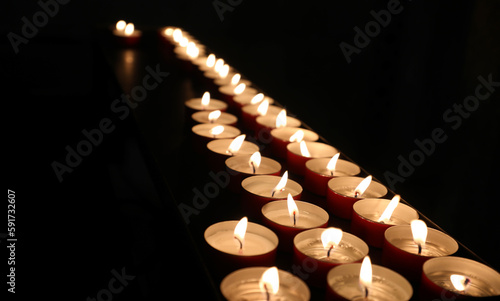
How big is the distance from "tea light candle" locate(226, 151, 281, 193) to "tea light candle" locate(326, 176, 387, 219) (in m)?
0.16

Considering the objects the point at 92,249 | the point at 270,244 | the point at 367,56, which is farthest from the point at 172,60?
the point at 270,244

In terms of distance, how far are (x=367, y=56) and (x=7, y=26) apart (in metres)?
2.62

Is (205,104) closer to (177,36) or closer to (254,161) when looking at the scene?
(254,161)

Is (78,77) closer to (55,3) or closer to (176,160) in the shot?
(55,3)

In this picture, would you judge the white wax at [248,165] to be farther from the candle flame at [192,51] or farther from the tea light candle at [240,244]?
the candle flame at [192,51]

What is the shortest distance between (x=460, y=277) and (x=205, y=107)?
104cm

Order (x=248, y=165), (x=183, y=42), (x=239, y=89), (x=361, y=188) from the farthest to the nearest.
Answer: (x=183, y=42) → (x=239, y=89) → (x=248, y=165) → (x=361, y=188)

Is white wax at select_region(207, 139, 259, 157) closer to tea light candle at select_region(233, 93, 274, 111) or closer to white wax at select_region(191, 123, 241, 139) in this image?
white wax at select_region(191, 123, 241, 139)

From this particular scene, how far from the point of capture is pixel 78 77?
409cm

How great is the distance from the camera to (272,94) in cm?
427

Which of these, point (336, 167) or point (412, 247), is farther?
point (336, 167)

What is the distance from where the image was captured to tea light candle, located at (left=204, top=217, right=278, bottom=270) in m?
0.87

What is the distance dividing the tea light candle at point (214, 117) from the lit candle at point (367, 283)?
2.64ft

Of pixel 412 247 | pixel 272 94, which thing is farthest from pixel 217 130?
pixel 272 94
